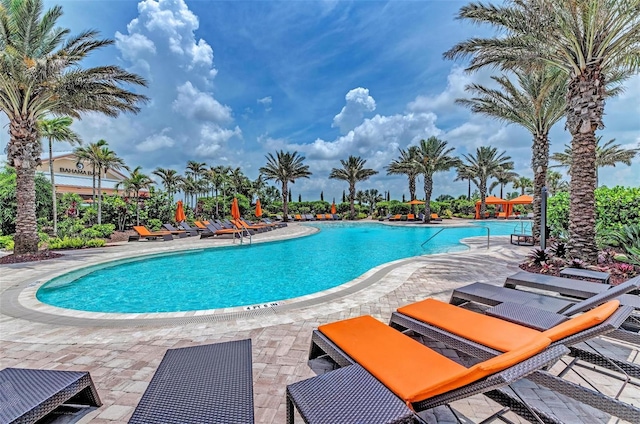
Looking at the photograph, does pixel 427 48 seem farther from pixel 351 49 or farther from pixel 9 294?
pixel 9 294

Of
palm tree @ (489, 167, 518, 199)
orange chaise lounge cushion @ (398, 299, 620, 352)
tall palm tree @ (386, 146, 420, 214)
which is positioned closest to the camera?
orange chaise lounge cushion @ (398, 299, 620, 352)

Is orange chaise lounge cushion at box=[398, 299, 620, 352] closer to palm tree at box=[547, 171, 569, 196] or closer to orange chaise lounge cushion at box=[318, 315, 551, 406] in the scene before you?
orange chaise lounge cushion at box=[318, 315, 551, 406]

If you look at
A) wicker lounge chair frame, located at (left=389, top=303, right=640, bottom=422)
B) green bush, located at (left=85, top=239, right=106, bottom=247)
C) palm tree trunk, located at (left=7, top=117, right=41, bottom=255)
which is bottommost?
green bush, located at (left=85, top=239, right=106, bottom=247)

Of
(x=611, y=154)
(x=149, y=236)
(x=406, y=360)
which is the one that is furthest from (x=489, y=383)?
(x=611, y=154)

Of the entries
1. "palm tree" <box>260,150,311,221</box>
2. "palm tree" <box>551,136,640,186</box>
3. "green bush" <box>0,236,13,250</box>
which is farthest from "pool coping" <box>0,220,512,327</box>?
"palm tree" <box>551,136,640,186</box>

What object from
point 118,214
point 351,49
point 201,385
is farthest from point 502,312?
point 118,214

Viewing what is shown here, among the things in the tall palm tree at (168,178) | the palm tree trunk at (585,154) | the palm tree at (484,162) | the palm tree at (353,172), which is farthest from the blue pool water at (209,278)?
the palm tree at (484,162)

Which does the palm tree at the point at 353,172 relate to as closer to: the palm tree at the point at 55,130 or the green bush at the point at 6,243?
the palm tree at the point at 55,130

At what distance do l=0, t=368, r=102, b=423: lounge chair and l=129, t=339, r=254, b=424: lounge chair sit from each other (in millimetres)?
625

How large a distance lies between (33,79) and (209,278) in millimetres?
8596

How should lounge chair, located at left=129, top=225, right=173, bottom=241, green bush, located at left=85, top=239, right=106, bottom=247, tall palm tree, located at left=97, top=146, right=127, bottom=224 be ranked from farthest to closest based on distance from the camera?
1. tall palm tree, located at left=97, top=146, right=127, bottom=224
2. lounge chair, located at left=129, top=225, right=173, bottom=241
3. green bush, located at left=85, top=239, right=106, bottom=247

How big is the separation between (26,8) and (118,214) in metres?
13.3

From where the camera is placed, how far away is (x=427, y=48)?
515 inches

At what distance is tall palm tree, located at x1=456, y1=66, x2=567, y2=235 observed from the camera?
11594 millimetres
